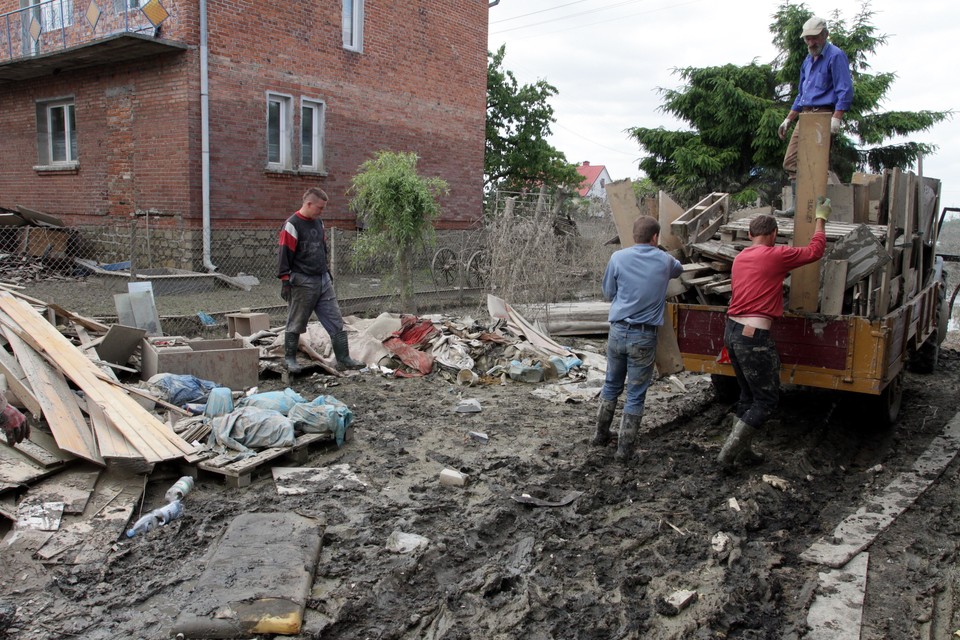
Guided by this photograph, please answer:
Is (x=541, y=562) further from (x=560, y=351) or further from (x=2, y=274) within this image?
(x=2, y=274)

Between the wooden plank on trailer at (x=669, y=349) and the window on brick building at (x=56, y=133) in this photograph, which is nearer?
the wooden plank on trailer at (x=669, y=349)

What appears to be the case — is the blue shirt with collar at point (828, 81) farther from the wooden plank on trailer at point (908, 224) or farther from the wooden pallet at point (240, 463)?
the wooden pallet at point (240, 463)

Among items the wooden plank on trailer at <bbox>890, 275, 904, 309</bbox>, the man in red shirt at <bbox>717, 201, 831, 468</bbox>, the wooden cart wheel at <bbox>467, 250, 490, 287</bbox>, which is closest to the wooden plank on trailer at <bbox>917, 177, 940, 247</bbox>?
the wooden plank on trailer at <bbox>890, 275, 904, 309</bbox>

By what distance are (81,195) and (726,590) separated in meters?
16.3

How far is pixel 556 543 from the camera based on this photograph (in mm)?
4016

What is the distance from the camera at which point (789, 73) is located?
717 inches

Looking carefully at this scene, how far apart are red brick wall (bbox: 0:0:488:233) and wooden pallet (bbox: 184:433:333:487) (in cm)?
1022

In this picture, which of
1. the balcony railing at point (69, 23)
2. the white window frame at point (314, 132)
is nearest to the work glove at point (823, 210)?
the balcony railing at point (69, 23)

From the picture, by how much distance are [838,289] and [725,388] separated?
2140 mm

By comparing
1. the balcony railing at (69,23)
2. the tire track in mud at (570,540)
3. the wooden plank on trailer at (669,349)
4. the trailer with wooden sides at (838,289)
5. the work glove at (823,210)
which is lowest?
the tire track in mud at (570,540)

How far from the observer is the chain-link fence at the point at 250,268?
1062 cm

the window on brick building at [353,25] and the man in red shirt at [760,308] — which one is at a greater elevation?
the window on brick building at [353,25]

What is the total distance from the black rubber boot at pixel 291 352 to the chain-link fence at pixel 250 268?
248 centimetres

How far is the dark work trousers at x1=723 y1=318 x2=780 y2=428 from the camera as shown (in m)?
4.88
